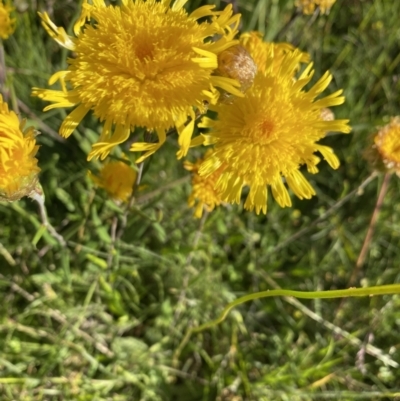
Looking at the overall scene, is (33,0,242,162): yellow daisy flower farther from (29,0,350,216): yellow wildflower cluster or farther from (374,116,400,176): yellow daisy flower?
(374,116,400,176): yellow daisy flower

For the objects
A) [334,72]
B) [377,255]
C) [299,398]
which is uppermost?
[334,72]

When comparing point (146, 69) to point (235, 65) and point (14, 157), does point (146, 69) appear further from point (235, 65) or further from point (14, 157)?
point (14, 157)

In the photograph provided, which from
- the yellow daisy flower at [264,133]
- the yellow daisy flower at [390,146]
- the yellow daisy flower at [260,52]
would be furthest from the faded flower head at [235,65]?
the yellow daisy flower at [390,146]

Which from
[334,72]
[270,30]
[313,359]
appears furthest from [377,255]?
[270,30]

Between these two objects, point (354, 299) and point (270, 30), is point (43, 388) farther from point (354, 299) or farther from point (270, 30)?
point (270, 30)

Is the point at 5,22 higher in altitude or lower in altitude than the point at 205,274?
higher

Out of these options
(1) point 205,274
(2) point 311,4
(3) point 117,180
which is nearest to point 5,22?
(3) point 117,180

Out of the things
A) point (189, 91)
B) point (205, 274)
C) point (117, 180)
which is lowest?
point (205, 274)
